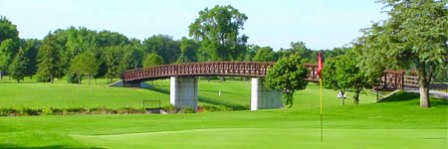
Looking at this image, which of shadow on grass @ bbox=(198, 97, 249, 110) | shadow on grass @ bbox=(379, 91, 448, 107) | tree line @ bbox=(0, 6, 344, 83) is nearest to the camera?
shadow on grass @ bbox=(379, 91, 448, 107)

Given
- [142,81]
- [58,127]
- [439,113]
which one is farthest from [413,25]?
[142,81]

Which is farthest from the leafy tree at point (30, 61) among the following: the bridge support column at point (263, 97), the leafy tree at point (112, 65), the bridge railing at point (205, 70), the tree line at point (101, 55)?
the bridge support column at point (263, 97)

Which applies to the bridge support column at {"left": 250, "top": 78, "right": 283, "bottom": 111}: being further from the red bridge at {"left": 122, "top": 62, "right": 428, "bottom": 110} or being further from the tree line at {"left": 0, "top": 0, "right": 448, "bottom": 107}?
the tree line at {"left": 0, "top": 0, "right": 448, "bottom": 107}

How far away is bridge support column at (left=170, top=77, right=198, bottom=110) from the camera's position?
78375mm

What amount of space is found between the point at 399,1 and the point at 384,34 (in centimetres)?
230

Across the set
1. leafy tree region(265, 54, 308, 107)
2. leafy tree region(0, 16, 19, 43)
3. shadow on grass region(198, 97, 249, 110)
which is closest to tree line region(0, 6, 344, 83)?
leafy tree region(0, 16, 19, 43)

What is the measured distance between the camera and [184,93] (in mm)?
79625

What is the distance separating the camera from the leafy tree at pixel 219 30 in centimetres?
11331

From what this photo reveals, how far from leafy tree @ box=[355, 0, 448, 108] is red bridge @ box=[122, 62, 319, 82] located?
16.1 metres

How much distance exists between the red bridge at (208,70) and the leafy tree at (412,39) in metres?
16.1

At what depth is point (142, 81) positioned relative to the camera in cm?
9856

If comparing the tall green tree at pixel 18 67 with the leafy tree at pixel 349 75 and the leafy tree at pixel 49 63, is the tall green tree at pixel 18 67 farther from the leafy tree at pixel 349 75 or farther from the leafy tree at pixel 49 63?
the leafy tree at pixel 349 75

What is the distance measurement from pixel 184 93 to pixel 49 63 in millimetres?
32520

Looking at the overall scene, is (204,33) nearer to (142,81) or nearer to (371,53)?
(142,81)
